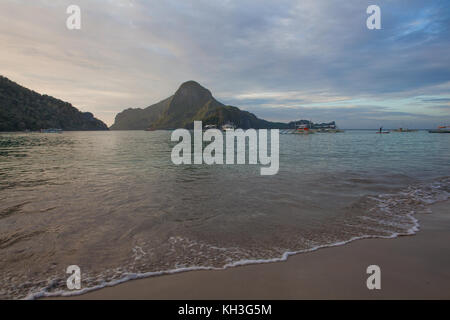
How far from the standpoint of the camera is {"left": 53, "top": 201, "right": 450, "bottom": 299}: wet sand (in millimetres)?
3830

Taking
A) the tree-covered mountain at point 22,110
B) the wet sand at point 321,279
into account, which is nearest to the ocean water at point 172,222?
the wet sand at point 321,279

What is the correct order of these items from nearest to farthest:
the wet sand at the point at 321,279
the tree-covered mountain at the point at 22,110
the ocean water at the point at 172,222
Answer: the wet sand at the point at 321,279
the ocean water at the point at 172,222
the tree-covered mountain at the point at 22,110

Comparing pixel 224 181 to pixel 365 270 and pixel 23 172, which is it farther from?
pixel 23 172

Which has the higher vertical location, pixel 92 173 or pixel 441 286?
pixel 92 173

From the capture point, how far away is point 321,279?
4.21 m

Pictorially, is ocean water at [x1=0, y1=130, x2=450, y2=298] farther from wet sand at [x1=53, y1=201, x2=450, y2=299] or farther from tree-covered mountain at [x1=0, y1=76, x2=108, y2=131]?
tree-covered mountain at [x1=0, y1=76, x2=108, y2=131]

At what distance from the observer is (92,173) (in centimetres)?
1504

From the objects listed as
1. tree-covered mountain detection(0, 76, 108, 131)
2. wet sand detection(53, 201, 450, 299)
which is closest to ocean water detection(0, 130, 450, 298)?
wet sand detection(53, 201, 450, 299)

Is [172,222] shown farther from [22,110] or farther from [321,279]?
[22,110]

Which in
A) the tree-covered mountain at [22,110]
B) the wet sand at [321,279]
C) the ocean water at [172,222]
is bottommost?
the wet sand at [321,279]

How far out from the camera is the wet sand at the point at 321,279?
3.83m

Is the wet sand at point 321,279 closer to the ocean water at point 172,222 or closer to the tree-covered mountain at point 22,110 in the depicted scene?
A: the ocean water at point 172,222

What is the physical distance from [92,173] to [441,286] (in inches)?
684

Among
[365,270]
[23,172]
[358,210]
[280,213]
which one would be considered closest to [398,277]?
[365,270]
